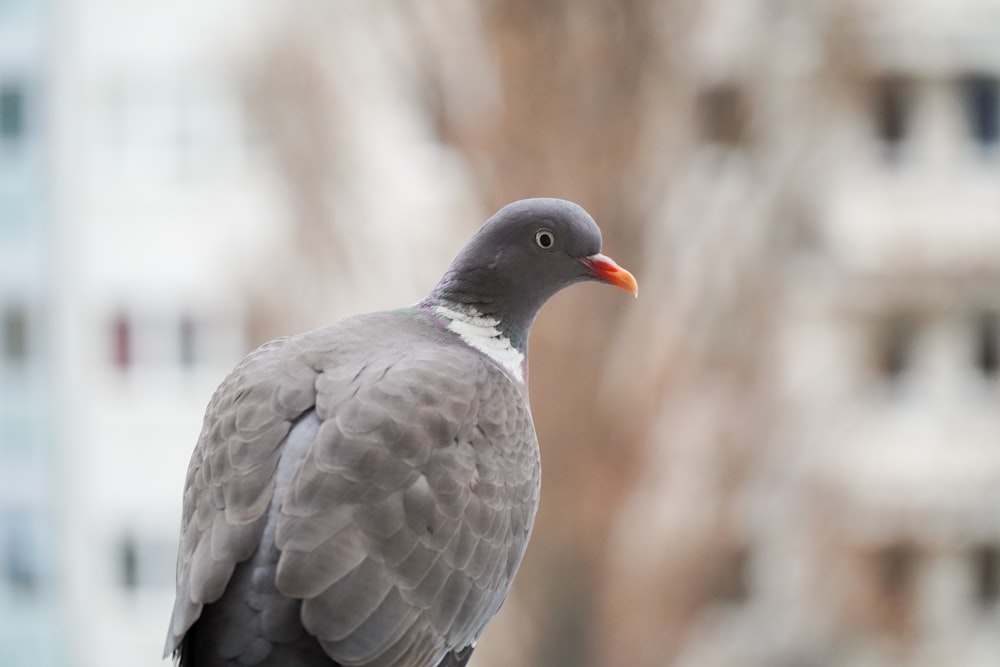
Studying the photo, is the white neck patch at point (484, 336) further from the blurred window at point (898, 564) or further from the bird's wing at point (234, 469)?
the blurred window at point (898, 564)

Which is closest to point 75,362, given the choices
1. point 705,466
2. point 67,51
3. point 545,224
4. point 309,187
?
point 67,51

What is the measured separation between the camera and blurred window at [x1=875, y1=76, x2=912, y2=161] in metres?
6.82

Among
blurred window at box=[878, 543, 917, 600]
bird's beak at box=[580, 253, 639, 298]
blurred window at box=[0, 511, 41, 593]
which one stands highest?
bird's beak at box=[580, 253, 639, 298]

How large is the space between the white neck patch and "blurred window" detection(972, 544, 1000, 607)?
6397 mm

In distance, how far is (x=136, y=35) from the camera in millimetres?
6805

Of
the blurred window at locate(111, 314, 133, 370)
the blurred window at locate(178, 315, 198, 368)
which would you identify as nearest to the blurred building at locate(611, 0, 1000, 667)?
the blurred window at locate(178, 315, 198, 368)

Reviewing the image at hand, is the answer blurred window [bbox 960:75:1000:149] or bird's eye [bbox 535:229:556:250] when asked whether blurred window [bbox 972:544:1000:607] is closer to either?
blurred window [bbox 960:75:1000:149]

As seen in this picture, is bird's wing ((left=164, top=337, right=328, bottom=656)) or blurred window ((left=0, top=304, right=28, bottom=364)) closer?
bird's wing ((left=164, top=337, right=328, bottom=656))

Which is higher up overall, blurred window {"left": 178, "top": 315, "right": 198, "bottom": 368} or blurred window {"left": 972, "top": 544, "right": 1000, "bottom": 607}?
blurred window {"left": 178, "top": 315, "right": 198, "bottom": 368}

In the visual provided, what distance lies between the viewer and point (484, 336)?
4.62 feet

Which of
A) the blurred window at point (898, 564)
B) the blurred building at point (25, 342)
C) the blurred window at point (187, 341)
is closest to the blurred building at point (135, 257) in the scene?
the blurred window at point (187, 341)

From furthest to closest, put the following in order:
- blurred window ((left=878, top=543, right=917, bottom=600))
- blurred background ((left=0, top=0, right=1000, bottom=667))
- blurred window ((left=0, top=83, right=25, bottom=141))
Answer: blurred window ((left=0, top=83, right=25, bottom=141)), blurred window ((left=878, top=543, right=917, bottom=600)), blurred background ((left=0, top=0, right=1000, bottom=667))

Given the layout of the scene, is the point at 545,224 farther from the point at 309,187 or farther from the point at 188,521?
the point at 309,187

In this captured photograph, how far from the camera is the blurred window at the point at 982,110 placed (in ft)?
22.4
